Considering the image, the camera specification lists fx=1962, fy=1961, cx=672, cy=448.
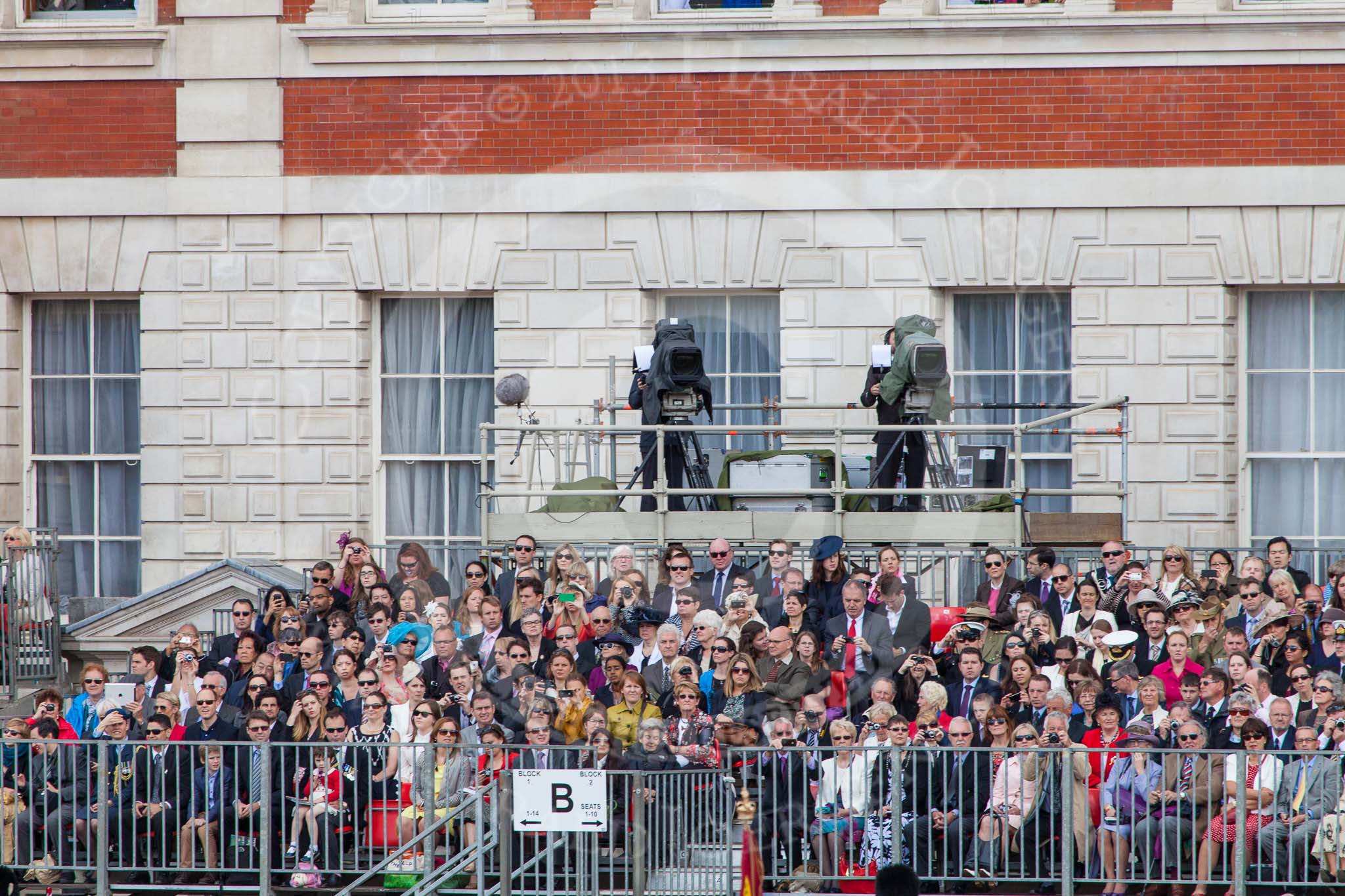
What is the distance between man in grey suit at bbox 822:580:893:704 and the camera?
1434 centimetres

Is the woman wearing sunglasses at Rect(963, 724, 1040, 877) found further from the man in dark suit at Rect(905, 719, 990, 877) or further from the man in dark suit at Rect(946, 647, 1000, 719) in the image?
the man in dark suit at Rect(946, 647, 1000, 719)

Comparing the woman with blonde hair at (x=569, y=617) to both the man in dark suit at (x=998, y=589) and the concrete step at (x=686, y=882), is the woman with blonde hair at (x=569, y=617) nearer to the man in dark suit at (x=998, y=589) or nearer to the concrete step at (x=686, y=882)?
the man in dark suit at (x=998, y=589)

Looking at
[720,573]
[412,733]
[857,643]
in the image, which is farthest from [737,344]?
[412,733]

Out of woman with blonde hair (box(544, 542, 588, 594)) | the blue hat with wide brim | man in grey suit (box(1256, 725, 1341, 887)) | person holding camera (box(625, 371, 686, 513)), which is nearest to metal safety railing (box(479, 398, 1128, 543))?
person holding camera (box(625, 371, 686, 513))

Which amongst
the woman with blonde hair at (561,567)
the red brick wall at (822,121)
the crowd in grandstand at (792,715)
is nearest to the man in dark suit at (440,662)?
the crowd in grandstand at (792,715)

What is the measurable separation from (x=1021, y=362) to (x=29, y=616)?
9938 mm

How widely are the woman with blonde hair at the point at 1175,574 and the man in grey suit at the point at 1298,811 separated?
354 cm

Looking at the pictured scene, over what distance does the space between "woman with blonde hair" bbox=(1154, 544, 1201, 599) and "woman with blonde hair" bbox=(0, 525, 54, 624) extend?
1010 cm

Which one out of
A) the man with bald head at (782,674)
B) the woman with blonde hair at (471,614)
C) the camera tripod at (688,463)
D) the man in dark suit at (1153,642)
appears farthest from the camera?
the camera tripod at (688,463)

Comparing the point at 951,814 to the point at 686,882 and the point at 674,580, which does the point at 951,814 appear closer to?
the point at 686,882

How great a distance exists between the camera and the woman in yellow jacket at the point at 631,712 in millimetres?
13820

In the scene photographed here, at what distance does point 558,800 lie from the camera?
11203mm

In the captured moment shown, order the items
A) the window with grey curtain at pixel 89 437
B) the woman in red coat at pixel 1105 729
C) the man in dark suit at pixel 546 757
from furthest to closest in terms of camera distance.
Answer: the window with grey curtain at pixel 89 437 < the woman in red coat at pixel 1105 729 < the man in dark suit at pixel 546 757

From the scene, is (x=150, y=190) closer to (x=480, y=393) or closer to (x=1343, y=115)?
(x=480, y=393)
